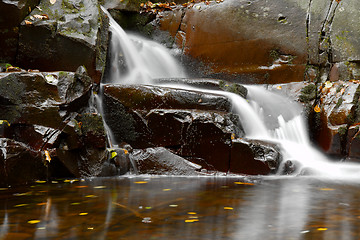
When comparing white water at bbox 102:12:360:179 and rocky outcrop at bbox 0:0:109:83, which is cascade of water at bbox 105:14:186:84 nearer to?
white water at bbox 102:12:360:179

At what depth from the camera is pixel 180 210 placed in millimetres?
3260

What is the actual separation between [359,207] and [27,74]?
4803mm

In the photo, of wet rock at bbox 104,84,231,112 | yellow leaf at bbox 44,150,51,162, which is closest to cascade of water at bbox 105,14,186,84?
wet rock at bbox 104,84,231,112

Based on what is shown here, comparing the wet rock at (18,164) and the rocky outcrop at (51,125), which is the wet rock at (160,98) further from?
the wet rock at (18,164)

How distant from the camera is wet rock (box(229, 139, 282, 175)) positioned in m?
5.89

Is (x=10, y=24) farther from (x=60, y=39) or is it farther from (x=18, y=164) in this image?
(x=18, y=164)

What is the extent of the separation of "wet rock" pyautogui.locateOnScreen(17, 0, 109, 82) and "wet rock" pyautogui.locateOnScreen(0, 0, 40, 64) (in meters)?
0.10

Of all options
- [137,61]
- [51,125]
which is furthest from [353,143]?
[51,125]

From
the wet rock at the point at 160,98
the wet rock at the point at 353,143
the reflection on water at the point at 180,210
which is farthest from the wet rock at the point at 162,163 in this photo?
the wet rock at the point at 353,143

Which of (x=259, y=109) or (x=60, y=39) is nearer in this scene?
(x=60, y=39)

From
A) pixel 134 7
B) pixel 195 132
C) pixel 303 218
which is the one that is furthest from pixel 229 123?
pixel 134 7

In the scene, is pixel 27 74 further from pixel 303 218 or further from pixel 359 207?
pixel 359 207

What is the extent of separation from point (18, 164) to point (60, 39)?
2.92 metres

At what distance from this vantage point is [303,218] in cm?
300
